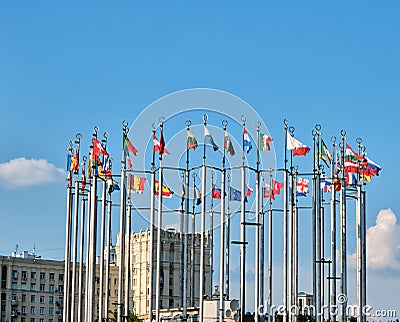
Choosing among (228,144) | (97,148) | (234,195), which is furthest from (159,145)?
(234,195)

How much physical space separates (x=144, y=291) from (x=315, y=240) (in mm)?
84979

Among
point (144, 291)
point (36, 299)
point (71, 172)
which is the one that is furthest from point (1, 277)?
point (71, 172)

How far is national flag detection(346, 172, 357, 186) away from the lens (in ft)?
210

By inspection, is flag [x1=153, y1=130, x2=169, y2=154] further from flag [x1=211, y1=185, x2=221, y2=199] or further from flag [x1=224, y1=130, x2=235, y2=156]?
flag [x1=211, y1=185, x2=221, y2=199]

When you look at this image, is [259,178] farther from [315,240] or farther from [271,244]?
[271,244]

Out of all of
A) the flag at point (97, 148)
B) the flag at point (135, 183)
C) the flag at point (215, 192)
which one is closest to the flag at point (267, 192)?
the flag at point (215, 192)

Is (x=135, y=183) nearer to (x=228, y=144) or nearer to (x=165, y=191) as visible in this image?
(x=165, y=191)

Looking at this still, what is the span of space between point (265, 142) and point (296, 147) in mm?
2088

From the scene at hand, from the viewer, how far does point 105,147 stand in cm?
6366

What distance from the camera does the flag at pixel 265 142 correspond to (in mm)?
60094

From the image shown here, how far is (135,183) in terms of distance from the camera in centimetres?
6316

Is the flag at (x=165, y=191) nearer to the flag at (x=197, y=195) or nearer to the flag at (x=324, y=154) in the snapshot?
the flag at (x=197, y=195)

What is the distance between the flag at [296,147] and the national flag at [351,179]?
4.02 metres

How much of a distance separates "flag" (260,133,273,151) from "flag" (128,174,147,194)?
313 inches
